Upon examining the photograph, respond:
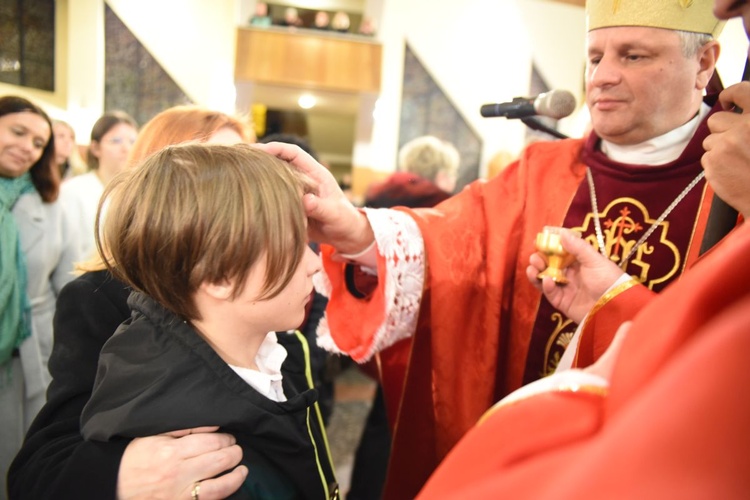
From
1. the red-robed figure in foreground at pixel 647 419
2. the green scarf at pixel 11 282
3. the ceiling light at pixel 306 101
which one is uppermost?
the ceiling light at pixel 306 101

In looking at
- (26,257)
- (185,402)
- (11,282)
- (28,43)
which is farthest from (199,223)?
(28,43)

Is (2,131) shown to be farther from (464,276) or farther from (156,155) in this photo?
(464,276)

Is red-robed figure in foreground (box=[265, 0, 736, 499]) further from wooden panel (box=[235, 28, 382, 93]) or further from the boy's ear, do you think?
wooden panel (box=[235, 28, 382, 93])

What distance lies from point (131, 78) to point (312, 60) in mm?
3820

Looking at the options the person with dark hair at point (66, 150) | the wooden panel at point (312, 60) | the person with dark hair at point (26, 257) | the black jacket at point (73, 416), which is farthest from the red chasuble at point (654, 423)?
the wooden panel at point (312, 60)

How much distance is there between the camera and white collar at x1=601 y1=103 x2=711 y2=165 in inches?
59.1

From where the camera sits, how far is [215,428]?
3.17 ft

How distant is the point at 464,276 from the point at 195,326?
2.60 feet

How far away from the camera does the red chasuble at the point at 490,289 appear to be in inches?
58.9

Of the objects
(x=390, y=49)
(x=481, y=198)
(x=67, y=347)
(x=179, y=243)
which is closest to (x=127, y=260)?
(x=179, y=243)

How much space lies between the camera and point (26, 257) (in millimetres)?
2625

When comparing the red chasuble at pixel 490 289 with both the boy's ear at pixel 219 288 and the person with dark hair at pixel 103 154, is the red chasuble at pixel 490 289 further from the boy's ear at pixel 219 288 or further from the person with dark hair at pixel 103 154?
the person with dark hair at pixel 103 154

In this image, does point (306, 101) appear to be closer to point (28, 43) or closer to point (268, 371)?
point (28, 43)

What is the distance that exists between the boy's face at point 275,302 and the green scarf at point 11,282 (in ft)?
6.14
